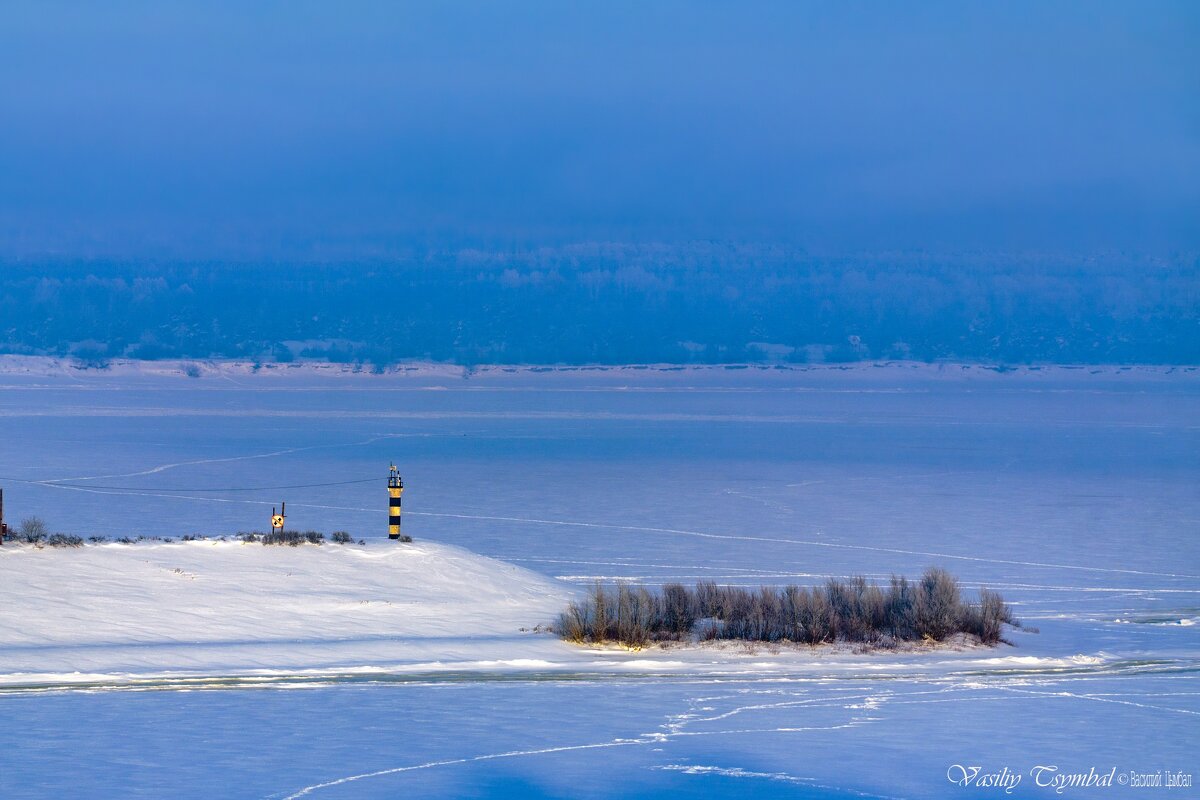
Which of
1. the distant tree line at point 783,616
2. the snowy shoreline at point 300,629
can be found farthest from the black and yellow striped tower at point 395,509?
the distant tree line at point 783,616

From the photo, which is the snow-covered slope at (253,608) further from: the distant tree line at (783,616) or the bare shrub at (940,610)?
the bare shrub at (940,610)

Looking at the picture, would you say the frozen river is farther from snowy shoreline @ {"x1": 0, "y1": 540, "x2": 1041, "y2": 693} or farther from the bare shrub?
the bare shrub

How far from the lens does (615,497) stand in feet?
98.8

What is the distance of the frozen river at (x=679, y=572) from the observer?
846 centimetres

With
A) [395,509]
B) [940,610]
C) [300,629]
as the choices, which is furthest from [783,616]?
[395,509]

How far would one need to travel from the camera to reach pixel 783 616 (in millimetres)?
12852

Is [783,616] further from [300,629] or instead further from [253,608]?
[253,608]

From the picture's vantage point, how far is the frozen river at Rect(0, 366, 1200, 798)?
8.46m

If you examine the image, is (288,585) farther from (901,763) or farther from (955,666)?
(901,763)

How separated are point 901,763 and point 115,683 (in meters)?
5.24

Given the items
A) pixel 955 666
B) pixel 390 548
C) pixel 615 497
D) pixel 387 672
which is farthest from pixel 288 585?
pixel 615 497

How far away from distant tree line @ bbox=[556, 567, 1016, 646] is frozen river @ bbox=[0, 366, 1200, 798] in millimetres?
591

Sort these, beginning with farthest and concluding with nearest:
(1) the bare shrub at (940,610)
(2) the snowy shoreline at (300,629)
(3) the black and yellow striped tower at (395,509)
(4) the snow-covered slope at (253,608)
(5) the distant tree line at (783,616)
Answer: (3) the black and yellow striped tower at (395,509) → (1) the bare shrub at (940,610) → (5) the distant tree line at (783,616) → (4) the snow-covered slope at (253,608) → (2) the snowy shoreline at (300,629)

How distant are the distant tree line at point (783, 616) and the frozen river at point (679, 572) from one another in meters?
0.59
